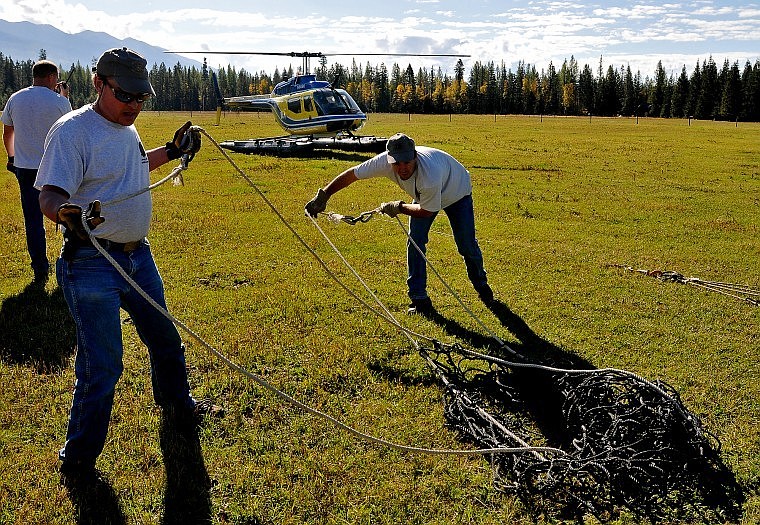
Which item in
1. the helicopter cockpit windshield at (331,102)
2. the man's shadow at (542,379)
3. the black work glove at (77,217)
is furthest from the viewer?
the helicopter cockpit windshield at (331,102)

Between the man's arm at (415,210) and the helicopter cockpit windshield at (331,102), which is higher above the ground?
the helicopter cockpit windshield at (331,102)

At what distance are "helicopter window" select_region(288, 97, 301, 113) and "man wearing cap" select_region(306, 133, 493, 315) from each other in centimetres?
1924

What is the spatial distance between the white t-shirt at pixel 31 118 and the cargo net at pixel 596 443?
531cm

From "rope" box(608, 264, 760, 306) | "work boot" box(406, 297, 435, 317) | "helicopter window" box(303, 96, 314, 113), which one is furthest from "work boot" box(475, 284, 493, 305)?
"helicopter window" box(303, 96, 314, 113)

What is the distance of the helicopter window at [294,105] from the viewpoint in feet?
83.1

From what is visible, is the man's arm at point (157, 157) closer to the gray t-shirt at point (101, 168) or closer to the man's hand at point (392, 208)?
the gray t-shirt at point (101, 168)

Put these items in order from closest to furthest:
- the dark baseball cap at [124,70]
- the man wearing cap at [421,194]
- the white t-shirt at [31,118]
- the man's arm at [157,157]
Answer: the dark baseball cap at [124,70], the man's arm at [157,157], the man wearing cap at [421,194], the white t-shirt at [31,118]

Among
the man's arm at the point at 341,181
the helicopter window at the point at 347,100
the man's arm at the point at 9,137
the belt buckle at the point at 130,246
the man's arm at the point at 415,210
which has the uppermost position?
the helicopter window at the point at 347,100

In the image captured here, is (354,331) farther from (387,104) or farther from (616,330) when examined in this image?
(387,104)

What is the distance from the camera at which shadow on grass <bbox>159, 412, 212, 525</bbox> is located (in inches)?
150

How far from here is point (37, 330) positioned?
632 cm

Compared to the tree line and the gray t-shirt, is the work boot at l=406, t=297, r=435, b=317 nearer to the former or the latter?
the gray t-shirt

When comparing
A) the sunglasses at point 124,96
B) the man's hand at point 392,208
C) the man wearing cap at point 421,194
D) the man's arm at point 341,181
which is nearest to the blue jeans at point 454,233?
the man wearing cap at point 421,194

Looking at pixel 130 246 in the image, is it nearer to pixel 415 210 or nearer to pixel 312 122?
pixel 415 210
